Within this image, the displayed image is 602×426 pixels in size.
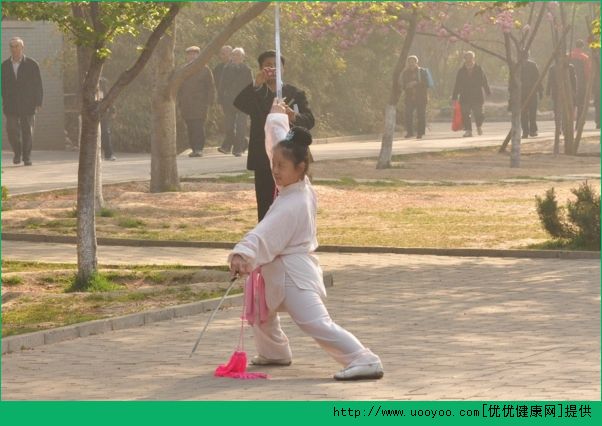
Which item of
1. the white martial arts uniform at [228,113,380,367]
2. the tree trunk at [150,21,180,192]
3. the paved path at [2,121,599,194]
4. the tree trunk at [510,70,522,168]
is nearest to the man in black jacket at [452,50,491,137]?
the paved path at [2,121,599,194]

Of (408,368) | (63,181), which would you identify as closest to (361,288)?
(408,368)

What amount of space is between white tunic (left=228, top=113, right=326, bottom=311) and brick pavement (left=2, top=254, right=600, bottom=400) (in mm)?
495

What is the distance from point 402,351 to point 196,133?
2224 centimetres

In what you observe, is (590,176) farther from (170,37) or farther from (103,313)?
(103,313)

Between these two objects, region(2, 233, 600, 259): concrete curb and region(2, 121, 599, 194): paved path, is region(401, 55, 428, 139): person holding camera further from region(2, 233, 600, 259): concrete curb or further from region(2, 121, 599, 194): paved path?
region(2, 233, 600, 259): concrete curb

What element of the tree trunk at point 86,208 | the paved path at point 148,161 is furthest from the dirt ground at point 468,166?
the tree trunk at point 86,208

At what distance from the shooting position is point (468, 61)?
40.3 meters

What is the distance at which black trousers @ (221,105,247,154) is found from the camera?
32.2 metres

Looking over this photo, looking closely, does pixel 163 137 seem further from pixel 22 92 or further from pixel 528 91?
pixel 528 91

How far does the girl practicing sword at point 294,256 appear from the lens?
29.7 feet

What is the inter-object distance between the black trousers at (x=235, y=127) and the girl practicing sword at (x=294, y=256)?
2273 cm

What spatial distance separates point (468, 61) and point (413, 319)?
2914 cm

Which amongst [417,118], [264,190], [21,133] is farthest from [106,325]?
[417,118]

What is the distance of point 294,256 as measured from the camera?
928cm
